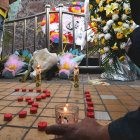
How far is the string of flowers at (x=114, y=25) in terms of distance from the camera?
1727mm

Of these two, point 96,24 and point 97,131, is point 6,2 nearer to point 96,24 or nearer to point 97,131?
point 96,24

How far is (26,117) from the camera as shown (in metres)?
1.25

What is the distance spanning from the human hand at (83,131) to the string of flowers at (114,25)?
131 cm

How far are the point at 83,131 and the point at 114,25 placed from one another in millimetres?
1479

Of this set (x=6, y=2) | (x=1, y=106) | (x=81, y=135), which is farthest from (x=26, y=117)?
(x=6, y=2)

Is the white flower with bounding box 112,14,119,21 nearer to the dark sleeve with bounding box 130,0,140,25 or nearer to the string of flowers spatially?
the string of flowers

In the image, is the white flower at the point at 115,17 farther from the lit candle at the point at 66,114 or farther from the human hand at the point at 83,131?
the human hand at the point at 83,131

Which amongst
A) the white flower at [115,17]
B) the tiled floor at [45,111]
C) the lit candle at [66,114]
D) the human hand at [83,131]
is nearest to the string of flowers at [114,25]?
the white flower at [115,17]

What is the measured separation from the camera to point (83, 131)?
22.1 inches

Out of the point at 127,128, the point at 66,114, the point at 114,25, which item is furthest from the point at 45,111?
the point at 114,25

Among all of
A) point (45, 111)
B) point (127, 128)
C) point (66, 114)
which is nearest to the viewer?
point (127, 128)

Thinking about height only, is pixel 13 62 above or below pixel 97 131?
above

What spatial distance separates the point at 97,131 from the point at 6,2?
2299mm

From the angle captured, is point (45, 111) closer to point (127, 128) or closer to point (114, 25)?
point (127, 128)
